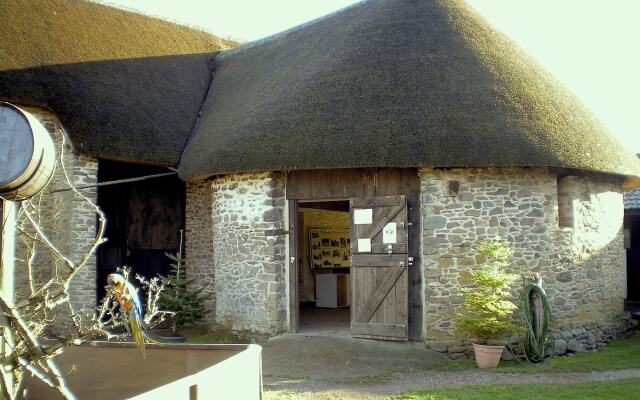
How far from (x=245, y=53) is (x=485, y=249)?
9156mm

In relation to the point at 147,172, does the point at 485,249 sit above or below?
below

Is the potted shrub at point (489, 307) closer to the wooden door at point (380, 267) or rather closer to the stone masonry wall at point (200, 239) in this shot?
the wooden door at point (380, 267)

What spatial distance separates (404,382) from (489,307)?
168cm

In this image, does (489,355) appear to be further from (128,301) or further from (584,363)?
(128,301)

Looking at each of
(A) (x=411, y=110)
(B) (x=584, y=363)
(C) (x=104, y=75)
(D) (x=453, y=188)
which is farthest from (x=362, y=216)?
(C) (x=104, y=75)

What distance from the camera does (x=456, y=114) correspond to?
10156 mm

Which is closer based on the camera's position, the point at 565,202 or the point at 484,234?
the point at 484,234

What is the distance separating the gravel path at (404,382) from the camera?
26.1 feet

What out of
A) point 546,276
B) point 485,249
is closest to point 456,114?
point 485,249

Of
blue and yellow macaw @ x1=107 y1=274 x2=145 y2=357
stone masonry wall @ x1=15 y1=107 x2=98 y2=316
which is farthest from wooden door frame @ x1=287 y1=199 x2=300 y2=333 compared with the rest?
blue and yellow macaw @ x1=107 y1=274 x2=145 y2=357

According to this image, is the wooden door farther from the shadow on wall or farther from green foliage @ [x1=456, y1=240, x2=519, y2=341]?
the shadow on wall

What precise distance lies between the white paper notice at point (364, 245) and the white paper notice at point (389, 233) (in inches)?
10.3

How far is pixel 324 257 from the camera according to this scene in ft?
52.9

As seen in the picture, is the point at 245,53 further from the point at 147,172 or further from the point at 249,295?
the point at 249,295
